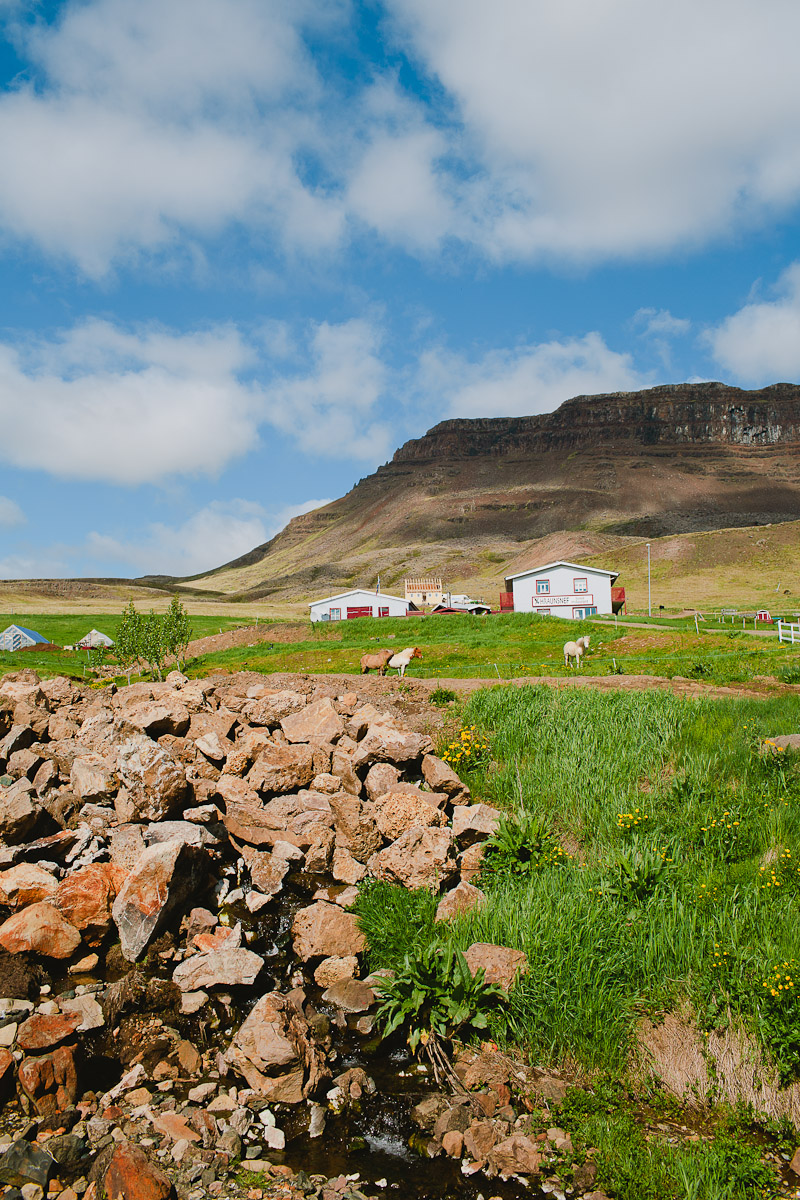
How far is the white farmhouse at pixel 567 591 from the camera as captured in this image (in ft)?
235

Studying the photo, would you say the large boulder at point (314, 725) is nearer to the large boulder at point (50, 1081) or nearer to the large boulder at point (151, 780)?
the large boulder at point (151, 780)

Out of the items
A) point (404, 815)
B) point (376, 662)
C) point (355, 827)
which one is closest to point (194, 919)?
point (355, 827)

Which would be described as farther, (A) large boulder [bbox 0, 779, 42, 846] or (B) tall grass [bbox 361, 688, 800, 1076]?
(A) large boulder [bbox 0, 779, 42, 846]

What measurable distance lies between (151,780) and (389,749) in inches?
181

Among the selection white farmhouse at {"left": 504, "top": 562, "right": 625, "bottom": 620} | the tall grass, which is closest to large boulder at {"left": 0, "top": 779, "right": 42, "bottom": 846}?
the tall grass

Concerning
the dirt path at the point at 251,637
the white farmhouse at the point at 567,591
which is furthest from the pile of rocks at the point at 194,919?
the white farmhouse at the point at 567,591

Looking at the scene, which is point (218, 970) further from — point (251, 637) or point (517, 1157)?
point (251, 637)

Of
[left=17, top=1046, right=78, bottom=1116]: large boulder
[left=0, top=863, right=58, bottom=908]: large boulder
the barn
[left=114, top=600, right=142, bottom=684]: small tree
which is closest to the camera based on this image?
[left=17, top=1046, right=78, bottom=1116]: large boulder

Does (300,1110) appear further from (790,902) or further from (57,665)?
(57,665)

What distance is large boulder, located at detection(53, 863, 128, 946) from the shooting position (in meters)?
8.89

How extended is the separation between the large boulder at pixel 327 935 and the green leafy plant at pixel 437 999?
129 cm

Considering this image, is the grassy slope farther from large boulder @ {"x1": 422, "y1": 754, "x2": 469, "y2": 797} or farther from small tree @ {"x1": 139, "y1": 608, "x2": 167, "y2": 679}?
large boulder @ {"x1": 422, "y1": 754, "x2": 469, "y2": 797}

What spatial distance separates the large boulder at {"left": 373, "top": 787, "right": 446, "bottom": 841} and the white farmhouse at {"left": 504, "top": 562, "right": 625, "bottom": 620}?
6162 cm

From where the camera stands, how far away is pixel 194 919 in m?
9.13
